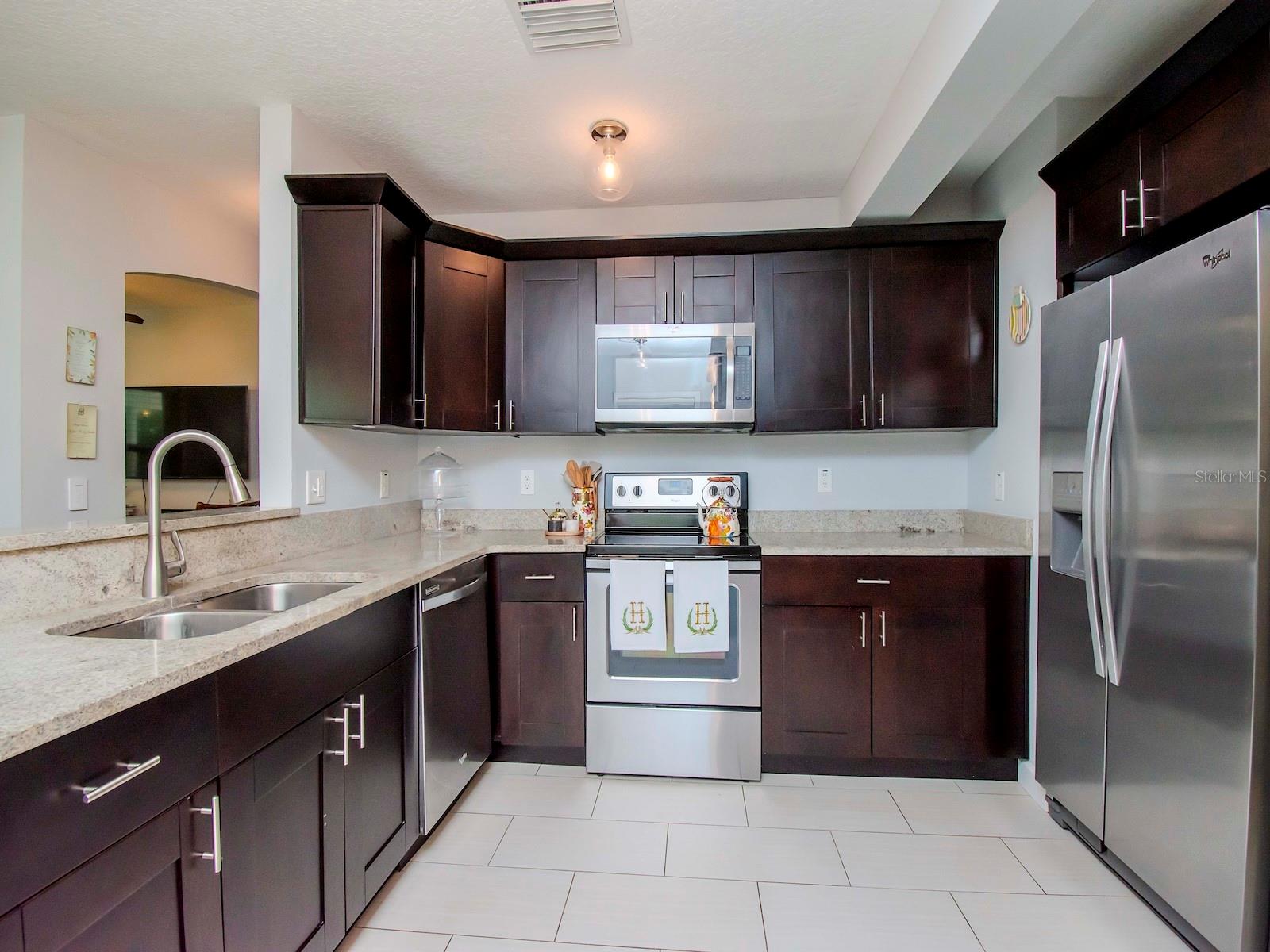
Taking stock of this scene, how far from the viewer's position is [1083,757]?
1.78m

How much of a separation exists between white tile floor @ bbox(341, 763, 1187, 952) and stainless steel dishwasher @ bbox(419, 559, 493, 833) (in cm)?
16

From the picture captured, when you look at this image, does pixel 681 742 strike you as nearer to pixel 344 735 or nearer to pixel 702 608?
pixel 702 608

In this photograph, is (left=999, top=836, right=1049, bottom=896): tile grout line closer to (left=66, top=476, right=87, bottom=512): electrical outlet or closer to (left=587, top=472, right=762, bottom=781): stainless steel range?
(left=587, top=472, right=762, bottom=781): stainless steel range

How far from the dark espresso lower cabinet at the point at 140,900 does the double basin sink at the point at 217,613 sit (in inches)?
16.8

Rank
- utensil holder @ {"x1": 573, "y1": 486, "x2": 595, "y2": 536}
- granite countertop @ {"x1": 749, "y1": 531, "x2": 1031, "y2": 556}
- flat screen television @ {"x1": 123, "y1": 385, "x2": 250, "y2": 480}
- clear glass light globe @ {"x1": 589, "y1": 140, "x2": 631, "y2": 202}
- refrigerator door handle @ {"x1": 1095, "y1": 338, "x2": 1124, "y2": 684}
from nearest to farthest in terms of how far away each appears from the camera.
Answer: refrigerator door handle @ {"x1": 1095, "y1": 338, "x2": 1124, "y2": 684} → clear glass light globe @ {"x1": 589, "y1": 140, "x2": 631, "y2": 202} → granite countertop @ {"x1": 749, "y1": 531, "x2": 1031, "y2": 556} → utensil holder @ {"x1": 573, "y1": 486, "x2": 595, "y2": 536} → flat screen television @ {"x1": 123, "y1": 385, "x2": 250, "y2": 480}


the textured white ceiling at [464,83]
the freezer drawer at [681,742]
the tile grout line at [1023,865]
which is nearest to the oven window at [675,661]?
the freezer drawer at [681,742]

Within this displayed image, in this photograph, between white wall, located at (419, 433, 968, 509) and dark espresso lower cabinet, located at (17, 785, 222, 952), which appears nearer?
dark espresso lower cabinet, located at (17, 785, 222, 952)

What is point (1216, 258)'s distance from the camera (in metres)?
1.32

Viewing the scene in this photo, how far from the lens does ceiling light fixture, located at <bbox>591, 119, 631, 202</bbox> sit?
6.81 ft

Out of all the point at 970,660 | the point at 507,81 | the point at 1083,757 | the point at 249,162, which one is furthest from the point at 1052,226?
the point at 249,162

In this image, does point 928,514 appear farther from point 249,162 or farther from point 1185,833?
point 249,162

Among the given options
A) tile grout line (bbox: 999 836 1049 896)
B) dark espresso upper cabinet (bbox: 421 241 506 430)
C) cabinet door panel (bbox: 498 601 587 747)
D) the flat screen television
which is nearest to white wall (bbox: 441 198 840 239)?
dark espresso upper cabinet (bbox: 421 241 506 430)

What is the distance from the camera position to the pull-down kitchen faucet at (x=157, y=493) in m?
1.38

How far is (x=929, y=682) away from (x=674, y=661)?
0.96 meters
